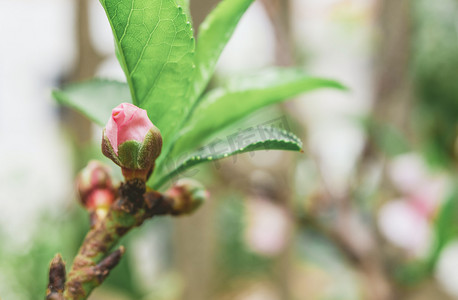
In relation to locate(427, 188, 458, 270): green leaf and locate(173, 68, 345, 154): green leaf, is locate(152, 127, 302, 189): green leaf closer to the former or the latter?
locate(173, 68, 345, 154): green leaf

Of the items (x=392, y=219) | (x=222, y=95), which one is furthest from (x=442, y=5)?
(x=222, y=95)

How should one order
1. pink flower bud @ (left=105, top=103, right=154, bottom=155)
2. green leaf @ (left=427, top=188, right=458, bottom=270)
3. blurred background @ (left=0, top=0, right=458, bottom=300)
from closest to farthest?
pink flower bud @ (left=105, top=103, right=154, bottom=155) → green leaf @ (left=427, top=188, right=458, bottom=270) → blurred background @ (left=0, top=0, right=458, bottom=300)

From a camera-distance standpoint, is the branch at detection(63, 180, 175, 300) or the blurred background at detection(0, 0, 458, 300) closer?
the branch at detection(63, 180, 175, 300)

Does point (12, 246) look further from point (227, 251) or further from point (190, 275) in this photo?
point (227, 251)

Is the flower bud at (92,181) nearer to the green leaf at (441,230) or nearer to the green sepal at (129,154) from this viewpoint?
the green sepal at (129,154)

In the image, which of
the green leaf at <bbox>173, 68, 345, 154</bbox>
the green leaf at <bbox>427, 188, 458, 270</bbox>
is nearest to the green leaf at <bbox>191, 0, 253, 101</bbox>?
the green leaf at <bbox>173, 68, 345, 154</bbox>

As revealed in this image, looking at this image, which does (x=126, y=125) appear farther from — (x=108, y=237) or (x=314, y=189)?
(x=314, y=189)
